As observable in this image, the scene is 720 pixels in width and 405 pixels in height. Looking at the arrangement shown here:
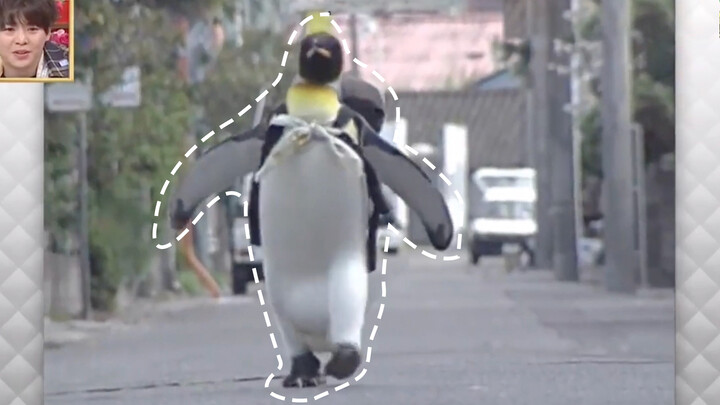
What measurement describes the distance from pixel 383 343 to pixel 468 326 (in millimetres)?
538

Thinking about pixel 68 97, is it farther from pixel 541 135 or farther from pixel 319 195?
pixel 541 135

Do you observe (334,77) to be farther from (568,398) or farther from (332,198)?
(568,398)

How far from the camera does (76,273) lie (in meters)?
8.89

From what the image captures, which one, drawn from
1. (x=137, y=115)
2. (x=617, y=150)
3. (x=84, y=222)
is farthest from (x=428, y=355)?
(x=617, y=150)

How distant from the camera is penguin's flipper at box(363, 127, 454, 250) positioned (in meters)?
6.67

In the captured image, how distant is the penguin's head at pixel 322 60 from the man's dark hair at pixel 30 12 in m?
0.70

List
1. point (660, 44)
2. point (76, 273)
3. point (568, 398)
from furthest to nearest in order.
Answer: point (76, 273) < point (660, 44) < point (568, 398)

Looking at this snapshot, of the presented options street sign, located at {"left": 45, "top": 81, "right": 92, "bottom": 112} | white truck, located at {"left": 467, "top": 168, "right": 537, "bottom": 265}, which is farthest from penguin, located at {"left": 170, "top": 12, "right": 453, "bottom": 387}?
street sign, located at {"left": 45, "top": 81, "right": 92, "bottom": 112}

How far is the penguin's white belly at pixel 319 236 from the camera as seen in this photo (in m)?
6.69

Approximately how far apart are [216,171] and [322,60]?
433mm

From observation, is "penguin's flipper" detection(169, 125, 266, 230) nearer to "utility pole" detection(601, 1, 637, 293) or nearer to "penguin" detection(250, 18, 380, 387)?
"penguin" detection(250, 18, 380, 387)

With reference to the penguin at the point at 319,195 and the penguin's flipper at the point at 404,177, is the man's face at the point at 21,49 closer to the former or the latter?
the penguin at the point at 319,195

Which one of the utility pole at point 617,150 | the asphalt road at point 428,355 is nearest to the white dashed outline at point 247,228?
the asphalt road at point 428,355

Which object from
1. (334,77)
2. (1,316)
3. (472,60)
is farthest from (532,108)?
(1,316)
